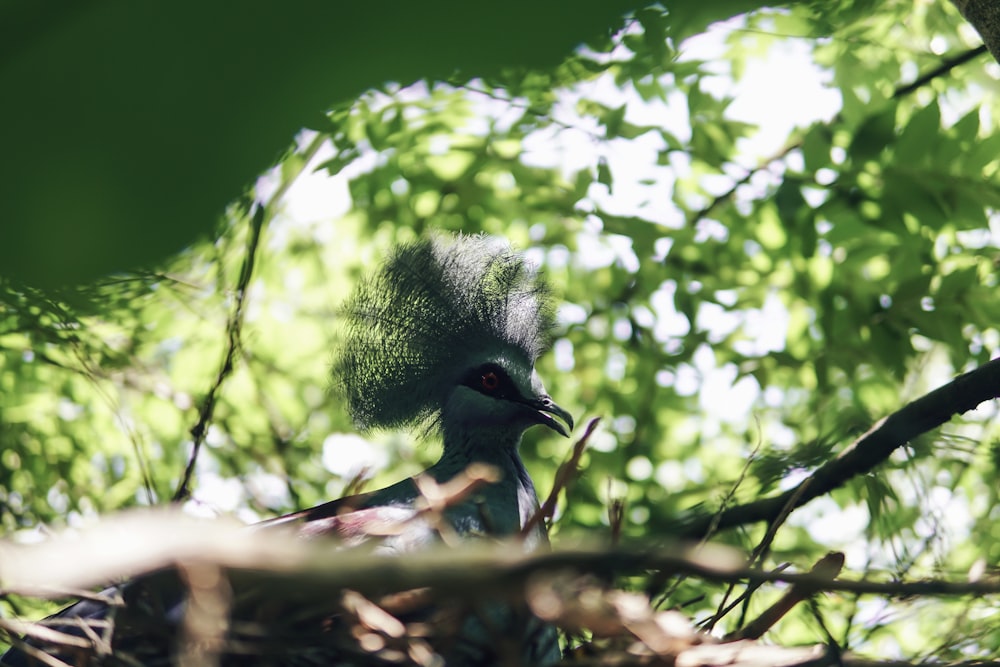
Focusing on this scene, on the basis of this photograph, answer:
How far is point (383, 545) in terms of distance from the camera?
1.87 m

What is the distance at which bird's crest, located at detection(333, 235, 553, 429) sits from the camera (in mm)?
2615

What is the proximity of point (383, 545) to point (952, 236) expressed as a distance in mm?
2426

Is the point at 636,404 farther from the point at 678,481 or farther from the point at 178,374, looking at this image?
the point at 178,374

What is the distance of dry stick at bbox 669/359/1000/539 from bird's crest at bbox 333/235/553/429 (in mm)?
804

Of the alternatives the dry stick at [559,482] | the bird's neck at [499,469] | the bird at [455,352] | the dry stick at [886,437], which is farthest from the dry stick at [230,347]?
the dry stick at [886,437]

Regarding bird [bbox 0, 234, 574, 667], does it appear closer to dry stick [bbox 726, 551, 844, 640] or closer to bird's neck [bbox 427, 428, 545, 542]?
bird's neck [bbox 427, 428, 545, 542]

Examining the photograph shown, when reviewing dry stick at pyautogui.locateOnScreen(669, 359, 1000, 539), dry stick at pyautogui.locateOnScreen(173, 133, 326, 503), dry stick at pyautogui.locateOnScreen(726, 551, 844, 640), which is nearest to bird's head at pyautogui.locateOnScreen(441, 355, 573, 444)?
dry stick at pyautogui.locateOnScreen(669, 359, 1000, 539)

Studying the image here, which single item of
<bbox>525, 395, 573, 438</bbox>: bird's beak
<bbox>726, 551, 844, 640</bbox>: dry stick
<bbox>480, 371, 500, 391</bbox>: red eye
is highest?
<bbox>480, 371, 500, 391</bbox>: red eye

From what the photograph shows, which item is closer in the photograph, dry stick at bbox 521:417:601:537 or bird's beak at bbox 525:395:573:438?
dry stick at bbox 521:417:601:537

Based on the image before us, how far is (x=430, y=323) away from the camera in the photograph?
2.64m

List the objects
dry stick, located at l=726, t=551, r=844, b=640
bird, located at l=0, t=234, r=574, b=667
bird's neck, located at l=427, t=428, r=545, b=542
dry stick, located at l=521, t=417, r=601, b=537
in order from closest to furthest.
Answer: dry stick, located at l=521, t=417, r=601, b=537
dry stick, located at l=726, t=551, r=844, b=640
bird's neck, located at l=427, t=428, r=545, b=542
bird, located at l=0, t=234, r=574, b=667

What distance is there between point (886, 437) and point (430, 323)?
51.0 inches

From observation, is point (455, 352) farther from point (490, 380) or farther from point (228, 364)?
point (228, 364)

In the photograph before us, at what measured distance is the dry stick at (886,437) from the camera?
1814 millimetres
